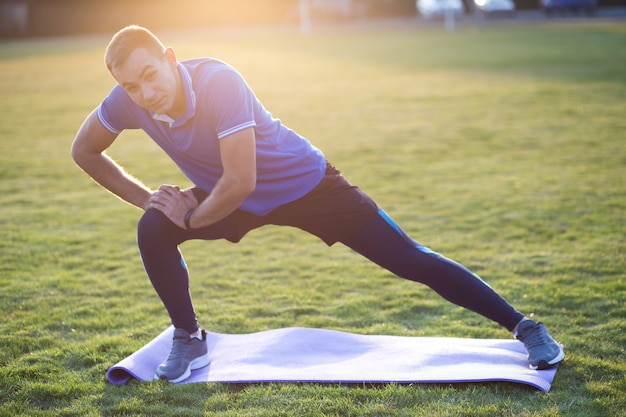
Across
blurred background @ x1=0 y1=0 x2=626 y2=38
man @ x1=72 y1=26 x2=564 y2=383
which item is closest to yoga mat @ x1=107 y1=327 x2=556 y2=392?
man @ x1=72 y1=26 x2=564 y2=383

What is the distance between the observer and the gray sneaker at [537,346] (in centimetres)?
337

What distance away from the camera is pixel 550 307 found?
4316 mm

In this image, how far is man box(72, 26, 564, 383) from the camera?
3.15 metres

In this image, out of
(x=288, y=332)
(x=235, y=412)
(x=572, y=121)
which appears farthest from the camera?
(x=572, y=121)

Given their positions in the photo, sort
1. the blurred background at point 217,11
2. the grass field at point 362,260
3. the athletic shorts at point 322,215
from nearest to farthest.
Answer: the grass field at point 362,260 < the athletic shorts at point 322,215 < the blurred background at point 217,11

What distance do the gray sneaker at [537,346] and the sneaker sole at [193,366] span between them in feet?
4.70

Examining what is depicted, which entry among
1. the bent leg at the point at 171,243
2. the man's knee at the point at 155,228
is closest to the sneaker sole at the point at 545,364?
the bent leg at the point at 171,243

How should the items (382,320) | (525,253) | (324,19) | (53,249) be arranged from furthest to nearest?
(324,19), (53,249), (525,253), (382,320)

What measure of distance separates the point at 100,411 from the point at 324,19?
134ft

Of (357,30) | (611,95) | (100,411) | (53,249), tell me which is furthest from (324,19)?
(100,411)

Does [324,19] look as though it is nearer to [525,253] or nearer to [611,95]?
[611,95]

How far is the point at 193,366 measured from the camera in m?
3.53

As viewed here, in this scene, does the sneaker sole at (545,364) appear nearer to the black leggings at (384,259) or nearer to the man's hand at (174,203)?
the black leggings at (384,259)

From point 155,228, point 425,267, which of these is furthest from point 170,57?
point 425,267
